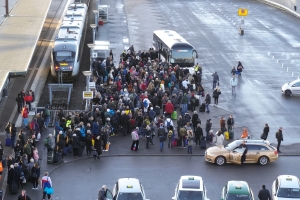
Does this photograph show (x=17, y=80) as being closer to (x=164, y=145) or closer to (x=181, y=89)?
(x=181, y=89)

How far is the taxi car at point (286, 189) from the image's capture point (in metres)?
29.6

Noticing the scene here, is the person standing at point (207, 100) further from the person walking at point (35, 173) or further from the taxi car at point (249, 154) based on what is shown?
the person walking at point (35, 173)

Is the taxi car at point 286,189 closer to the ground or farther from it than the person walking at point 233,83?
farther from it

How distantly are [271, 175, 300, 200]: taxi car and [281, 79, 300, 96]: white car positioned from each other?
19240 mm

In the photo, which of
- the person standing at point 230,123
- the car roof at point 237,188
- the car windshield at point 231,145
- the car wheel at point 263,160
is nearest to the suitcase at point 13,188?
the car roof at point 237,188

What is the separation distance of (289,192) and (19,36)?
29.8 m

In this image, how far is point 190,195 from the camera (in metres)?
29.2

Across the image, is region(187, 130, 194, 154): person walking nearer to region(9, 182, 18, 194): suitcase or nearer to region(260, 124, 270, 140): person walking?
region(260, 124, 270, 140): person walking

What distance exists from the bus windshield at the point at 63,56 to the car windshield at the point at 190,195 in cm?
2358

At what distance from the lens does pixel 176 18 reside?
3182 inches

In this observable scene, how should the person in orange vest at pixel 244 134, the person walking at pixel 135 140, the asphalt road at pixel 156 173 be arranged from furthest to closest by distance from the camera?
the person in orange vest at pixel 244 134, the person walking at pixel 135 140, the asphalt road at pixel 156 173

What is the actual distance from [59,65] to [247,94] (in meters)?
13.0

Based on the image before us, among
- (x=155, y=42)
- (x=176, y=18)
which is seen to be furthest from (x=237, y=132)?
(x=176, y=18)

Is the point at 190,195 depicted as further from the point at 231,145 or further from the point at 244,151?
the point at 231,145
